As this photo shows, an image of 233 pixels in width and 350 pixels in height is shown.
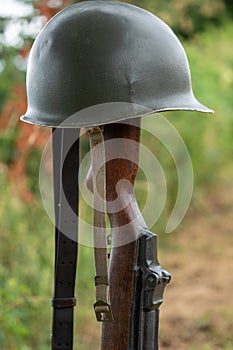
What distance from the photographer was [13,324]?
3236mm

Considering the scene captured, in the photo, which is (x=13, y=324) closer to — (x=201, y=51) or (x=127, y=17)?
(x=127, y=17)

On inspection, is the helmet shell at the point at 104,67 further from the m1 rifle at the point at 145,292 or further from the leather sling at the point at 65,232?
the m1 rifle at the point at 145,292

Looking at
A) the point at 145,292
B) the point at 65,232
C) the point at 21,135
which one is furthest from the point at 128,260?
the point at 21,135

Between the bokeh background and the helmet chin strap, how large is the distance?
1296mm

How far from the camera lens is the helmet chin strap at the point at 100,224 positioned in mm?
2025

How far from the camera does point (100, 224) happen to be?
2057 mm

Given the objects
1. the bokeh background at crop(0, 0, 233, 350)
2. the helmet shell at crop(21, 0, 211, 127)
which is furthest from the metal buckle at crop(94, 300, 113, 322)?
the bokeh background at crop(0, 0, 233, 350)

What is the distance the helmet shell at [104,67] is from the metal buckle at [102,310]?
52 cm

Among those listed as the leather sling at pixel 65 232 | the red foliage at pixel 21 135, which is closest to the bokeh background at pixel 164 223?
the red foliage at pixel 21 135

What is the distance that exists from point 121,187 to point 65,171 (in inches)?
7.3

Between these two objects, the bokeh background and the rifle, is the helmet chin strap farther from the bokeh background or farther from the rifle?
the bokeh background

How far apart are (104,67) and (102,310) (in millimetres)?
701

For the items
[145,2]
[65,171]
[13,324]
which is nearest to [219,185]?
[145,2]

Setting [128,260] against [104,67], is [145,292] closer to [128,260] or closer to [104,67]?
[128,260]
